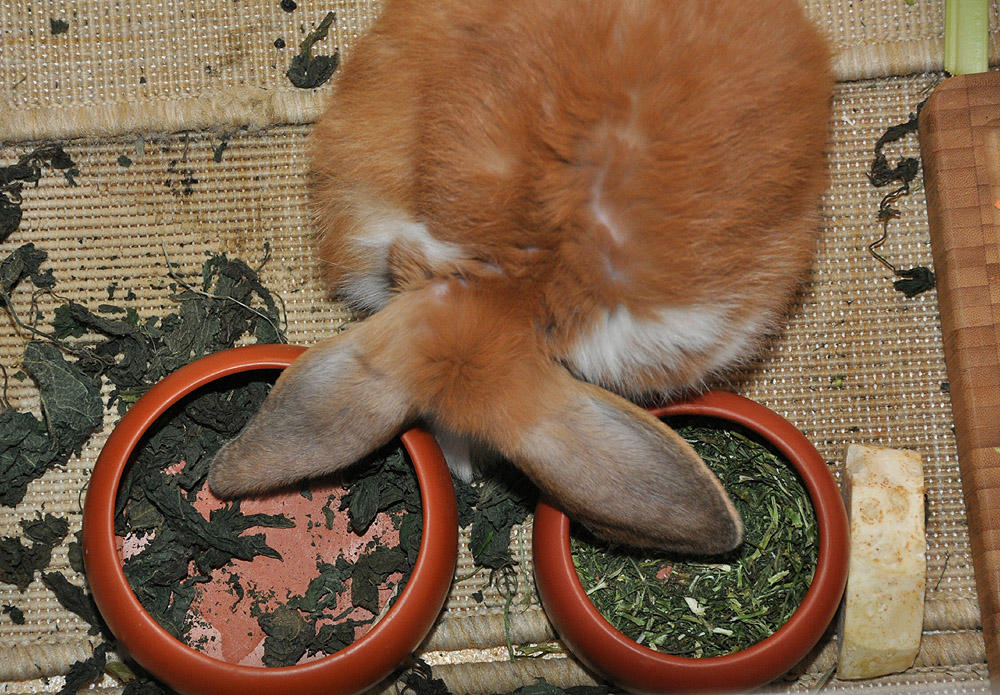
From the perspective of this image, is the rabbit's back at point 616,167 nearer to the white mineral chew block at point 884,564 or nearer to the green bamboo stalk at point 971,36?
the white mineral chew block at point 884,564

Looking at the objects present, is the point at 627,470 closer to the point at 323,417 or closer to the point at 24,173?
the point at 323,417

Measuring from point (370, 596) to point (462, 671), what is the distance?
0.39 m

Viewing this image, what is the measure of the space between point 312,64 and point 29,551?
1408 mm

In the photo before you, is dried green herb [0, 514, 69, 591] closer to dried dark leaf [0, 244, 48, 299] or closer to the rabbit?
dried dark leaf [0, 244, 48, 299]

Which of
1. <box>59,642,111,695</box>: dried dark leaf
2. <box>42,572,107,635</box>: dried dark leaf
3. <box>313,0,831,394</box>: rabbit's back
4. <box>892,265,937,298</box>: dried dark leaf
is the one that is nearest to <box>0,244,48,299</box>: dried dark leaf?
<box>42,572,107,635</box>: dried dark leaf

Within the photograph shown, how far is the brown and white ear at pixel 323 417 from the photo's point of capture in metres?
1.60

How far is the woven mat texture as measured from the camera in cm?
230

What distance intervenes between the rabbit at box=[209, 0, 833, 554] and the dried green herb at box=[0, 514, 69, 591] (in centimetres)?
77

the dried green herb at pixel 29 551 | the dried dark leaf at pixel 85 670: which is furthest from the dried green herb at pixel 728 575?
the dried green herb at pixel 29 551

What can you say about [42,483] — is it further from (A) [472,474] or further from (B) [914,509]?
(B) [914,509]

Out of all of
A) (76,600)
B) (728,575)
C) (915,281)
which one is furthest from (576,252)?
(76,600)

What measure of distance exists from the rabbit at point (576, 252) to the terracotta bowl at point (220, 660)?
0.90 ft

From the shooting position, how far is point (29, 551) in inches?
86.4

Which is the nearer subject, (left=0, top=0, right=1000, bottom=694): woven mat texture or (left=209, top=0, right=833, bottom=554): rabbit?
(left=209, top=0, right=833, bottom=554): rabbit
